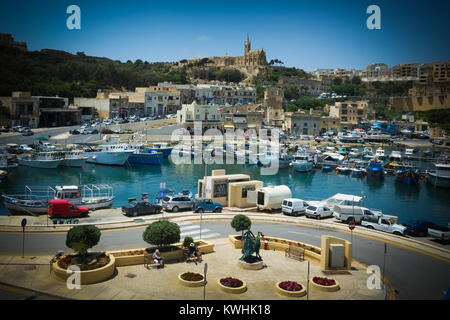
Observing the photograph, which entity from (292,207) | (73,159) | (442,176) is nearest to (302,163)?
(442,176)

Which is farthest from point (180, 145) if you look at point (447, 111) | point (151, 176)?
point (447, 111)

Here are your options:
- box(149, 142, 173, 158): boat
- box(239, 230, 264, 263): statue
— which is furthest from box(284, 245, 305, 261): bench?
box(149, 142, 173, 158): boat

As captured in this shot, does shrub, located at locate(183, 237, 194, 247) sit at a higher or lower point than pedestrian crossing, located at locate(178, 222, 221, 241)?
higher

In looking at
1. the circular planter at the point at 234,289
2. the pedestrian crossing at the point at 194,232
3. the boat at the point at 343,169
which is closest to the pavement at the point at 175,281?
the circular planter at the point at 234,289

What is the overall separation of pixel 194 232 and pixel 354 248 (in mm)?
5434

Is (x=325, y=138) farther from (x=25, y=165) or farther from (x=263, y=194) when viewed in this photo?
(x=263, y=194)

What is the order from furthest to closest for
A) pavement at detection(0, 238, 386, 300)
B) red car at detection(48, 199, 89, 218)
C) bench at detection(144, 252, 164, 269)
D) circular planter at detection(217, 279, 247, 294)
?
red car at detection(48, 199, 89, 218) → bench at detection(144, 252, 164, 269) → circular planter at detection(217, 279, 247, 294) → pavement at detection(0, 238, 386, 300)

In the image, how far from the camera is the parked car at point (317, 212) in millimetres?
18603

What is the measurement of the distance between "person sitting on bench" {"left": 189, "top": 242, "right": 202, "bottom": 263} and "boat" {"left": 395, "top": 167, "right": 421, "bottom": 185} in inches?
1252

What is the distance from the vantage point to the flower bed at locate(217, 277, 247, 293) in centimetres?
985

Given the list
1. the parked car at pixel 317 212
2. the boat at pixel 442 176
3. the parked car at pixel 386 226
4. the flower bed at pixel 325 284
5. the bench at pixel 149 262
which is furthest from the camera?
the boat at pixel 442 176

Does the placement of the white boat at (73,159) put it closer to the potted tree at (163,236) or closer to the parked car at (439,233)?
the potted tree at (163,236)

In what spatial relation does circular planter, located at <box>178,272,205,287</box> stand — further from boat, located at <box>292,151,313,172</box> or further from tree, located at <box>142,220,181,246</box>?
boat, located at <box>292,151,313,172</box>

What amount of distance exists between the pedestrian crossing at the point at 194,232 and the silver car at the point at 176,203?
2.76m
